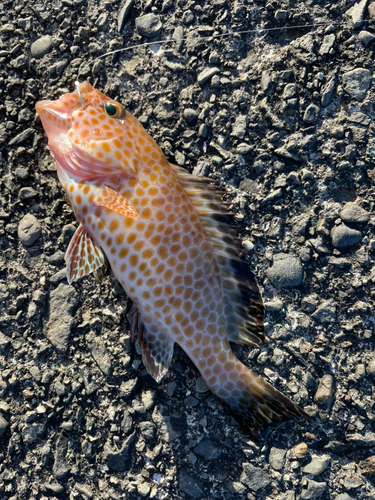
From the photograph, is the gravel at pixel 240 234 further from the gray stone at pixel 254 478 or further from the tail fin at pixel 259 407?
the tail fin at pixel 259 407

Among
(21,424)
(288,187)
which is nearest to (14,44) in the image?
(288,187)

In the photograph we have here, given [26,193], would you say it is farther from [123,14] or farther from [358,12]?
[358,12]

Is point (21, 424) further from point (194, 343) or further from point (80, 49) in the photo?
point (80, 49)

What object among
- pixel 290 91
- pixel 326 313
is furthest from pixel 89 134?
pixel 326 313

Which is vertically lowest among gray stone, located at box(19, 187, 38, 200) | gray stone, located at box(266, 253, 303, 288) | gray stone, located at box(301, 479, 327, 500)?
gray stone, located at box(301, 479, 327, 500)

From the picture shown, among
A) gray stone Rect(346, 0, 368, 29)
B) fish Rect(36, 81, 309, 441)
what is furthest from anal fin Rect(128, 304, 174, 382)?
gray stone Rect(346, 0, 368, 29)

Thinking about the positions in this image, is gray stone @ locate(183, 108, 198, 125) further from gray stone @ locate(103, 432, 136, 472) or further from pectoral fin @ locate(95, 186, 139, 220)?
gray stone @ locate(103, 432, 136, 472)

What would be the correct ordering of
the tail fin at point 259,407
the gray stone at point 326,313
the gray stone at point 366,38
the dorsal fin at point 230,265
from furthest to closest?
the gray stone at point 366,38 → the gray stone at point 326,313 → the dorsal fin at point 230,265 → the tail fin at point 259,407

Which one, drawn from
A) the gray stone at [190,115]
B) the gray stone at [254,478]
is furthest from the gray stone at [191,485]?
the gray stone at [190,115]
